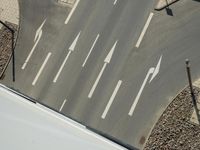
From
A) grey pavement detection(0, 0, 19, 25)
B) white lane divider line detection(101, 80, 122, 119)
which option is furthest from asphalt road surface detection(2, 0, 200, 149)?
grey pavement detection(0, 0, 19, 25)

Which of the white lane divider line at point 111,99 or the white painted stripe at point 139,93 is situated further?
the white lane divider line at point 111,99

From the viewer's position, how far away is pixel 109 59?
29.6m

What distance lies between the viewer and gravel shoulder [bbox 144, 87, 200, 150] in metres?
26.4

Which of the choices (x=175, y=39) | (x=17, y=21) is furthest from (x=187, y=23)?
(x=17, y=21)

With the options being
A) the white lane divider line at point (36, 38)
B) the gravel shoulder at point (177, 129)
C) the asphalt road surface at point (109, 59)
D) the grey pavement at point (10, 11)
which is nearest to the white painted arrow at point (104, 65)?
the asphalt road surface at point (109, 59)

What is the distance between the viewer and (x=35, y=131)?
19.4 meters

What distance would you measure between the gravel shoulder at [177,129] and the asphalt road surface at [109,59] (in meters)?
0.52

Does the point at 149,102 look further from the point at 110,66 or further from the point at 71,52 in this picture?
the point at 71,52

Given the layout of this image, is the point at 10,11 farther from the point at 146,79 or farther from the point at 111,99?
the point at 146,79

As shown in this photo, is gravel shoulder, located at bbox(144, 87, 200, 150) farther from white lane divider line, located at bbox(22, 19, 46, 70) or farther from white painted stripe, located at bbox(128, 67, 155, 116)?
white lane divider line, located at bbox(22, 19, 46, 70)

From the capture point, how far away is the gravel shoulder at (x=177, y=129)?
26406 millimetres

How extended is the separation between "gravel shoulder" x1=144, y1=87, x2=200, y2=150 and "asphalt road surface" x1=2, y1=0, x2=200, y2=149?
1.69ft

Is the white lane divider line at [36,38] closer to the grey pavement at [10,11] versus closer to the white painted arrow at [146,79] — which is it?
the grey pavement at [10,11]

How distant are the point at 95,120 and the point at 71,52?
5.72 m
